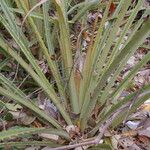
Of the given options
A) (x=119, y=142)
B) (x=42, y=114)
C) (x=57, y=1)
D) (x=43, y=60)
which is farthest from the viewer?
(x=43, y=60)

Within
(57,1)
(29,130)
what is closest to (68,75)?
(29,130)

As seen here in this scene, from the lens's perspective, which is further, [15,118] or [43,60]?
[43,60]

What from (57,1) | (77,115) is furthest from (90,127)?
(57,1)

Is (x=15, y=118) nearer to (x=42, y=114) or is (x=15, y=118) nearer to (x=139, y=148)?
(x=42, y=114)

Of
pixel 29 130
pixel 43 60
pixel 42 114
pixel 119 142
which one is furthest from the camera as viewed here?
pixel 43 60

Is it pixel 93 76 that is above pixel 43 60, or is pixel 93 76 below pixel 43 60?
below

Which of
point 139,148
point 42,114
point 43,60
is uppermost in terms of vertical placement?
point 43,60

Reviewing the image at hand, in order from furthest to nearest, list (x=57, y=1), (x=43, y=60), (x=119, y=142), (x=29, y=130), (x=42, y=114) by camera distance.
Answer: (x=43, y=60)
(x=119, y=142)
(x=42, y=114)
(x=29, y=130)
(x=57, y=1)

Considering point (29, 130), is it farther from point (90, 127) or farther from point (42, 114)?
point (90, 127)

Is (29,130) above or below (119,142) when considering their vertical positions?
above
